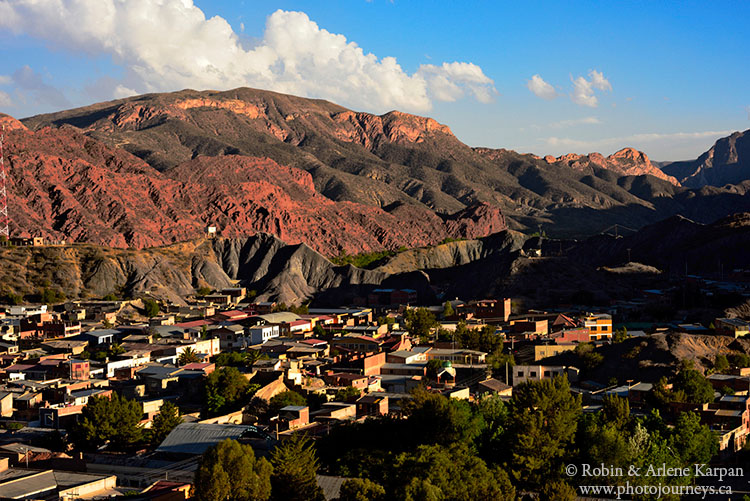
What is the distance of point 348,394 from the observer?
224 ft

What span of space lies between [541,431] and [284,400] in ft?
64.3

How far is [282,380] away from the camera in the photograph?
71250 millimetres

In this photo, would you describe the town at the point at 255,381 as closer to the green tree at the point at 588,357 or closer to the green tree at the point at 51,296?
the green tree at the point at 588,357

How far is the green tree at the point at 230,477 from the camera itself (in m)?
41.1

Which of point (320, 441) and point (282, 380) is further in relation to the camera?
point (282, 380)

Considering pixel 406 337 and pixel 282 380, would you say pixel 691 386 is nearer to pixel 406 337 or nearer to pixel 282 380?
pixel 282 380

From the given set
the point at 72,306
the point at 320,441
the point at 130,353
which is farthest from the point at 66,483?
the point at 72,306

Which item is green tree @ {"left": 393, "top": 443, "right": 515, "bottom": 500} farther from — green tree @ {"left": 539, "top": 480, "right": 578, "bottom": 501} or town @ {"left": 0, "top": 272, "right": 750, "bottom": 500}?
town @ {"left": 0, "top": 272, "right": 750, "bottom": 500}

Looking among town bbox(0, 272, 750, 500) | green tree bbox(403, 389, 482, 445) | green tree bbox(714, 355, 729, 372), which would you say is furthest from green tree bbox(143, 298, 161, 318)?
green tree bbox(403, 389, 482, 445)

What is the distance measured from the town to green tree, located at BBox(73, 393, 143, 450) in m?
0.09

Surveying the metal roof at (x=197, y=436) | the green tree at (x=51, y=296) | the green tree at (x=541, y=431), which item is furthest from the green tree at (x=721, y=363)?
the green tree at (x=51, y=296)

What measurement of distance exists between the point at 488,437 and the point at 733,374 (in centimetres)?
3191

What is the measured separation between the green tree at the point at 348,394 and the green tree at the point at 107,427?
45.9 ft

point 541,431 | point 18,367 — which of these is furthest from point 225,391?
point 541,431
